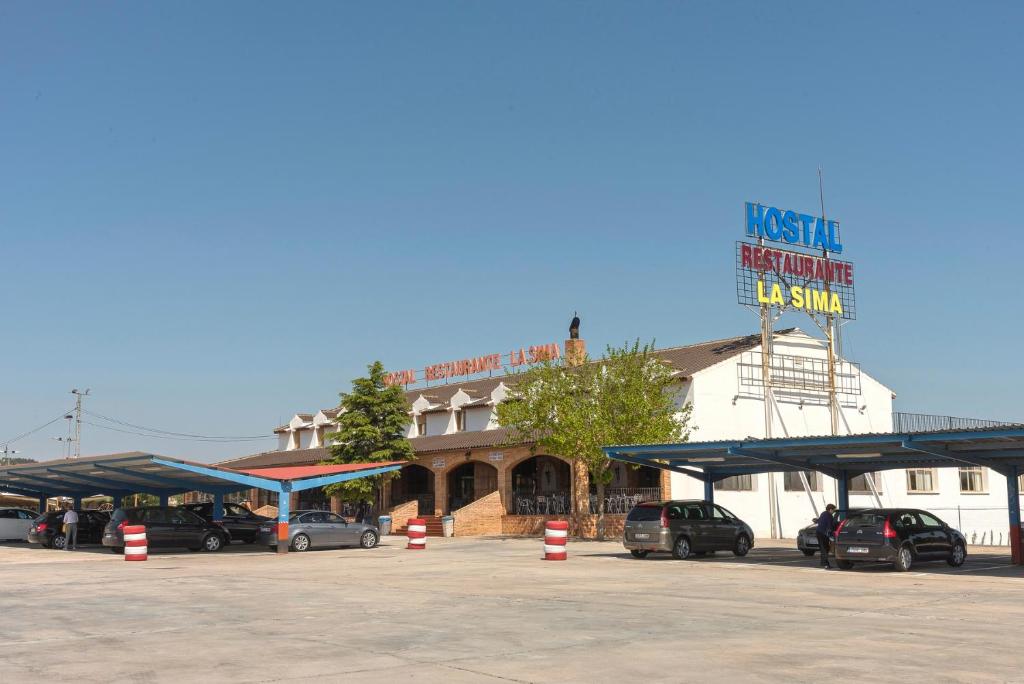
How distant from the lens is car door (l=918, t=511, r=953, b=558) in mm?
23875

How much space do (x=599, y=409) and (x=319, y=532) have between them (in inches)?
473

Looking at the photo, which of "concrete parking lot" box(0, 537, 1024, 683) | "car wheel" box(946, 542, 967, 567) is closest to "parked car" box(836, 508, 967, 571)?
"car wheel" box(946, 542, 967, 567)

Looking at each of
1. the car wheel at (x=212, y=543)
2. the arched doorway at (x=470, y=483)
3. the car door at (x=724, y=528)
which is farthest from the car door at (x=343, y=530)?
the arched doorway at (x=470, y=483)

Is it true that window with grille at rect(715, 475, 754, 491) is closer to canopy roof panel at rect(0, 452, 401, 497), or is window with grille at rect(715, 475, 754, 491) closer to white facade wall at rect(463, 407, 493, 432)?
canopy roof panel at rect(0, 452, 401, 497)

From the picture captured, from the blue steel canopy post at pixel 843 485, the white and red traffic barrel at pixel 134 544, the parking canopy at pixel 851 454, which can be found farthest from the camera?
the blue steel canopy post at pixel 843 485

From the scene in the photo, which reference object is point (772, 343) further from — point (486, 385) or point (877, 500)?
point (486, 385)

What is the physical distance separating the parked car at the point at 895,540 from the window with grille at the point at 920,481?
76.3 feet

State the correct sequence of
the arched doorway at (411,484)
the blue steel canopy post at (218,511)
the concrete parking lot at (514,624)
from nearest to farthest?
the concrete parking lot at (514,624) → the blue steel canopy post at (218,511) → the arched doorway at (411,484)

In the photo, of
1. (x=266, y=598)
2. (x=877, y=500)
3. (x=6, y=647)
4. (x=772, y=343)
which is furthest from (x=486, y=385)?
(x=6, y=647)

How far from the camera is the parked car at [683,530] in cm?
2752

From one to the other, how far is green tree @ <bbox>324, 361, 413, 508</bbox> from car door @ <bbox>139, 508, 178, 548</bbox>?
1674cm

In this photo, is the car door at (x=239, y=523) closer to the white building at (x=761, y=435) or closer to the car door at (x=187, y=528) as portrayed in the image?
the car door at (x=187, y=528)

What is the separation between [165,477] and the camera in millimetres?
36906

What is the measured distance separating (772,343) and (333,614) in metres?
33.2
